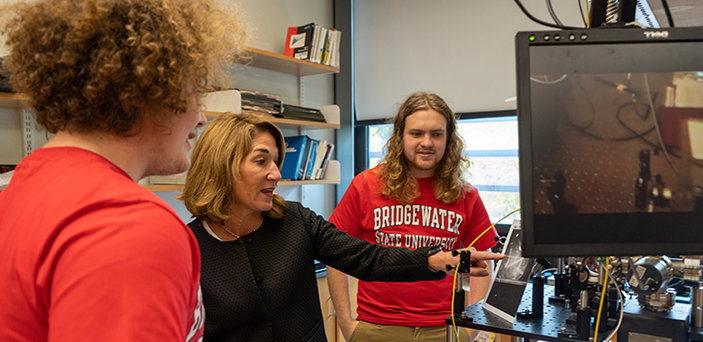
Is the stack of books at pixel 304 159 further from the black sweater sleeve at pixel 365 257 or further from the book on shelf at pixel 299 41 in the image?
the black sweater sleeve at pixel 365 257

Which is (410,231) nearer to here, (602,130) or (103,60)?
(602,130)

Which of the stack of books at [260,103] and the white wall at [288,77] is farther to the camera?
the white wall at [288,77]

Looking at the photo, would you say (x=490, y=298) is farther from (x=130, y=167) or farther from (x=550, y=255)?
(x=130, y=167)

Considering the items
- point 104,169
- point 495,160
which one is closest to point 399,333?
point 104,169

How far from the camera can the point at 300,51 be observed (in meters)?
3.01

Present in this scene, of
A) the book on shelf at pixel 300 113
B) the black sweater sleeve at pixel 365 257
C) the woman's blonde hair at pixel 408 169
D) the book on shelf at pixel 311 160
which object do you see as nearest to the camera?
the black sweater sleeve at pixel 365 257

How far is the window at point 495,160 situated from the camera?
3.11 meters

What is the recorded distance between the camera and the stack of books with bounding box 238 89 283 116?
258 cm

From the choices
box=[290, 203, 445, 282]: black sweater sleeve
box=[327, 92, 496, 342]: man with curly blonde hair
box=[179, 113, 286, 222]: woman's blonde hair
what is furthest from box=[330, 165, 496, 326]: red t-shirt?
box=[179, 113, 286, 222]: woman's blonde hair

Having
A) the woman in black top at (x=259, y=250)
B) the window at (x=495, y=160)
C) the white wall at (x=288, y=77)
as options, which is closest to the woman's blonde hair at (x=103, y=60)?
the woman in black top at (x=259, y=250)

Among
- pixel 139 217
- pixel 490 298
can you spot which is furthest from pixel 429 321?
pixel 139 217

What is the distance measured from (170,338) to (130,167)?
0.26 m

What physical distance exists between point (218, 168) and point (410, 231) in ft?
2.45

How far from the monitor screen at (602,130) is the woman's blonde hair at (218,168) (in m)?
0.94
